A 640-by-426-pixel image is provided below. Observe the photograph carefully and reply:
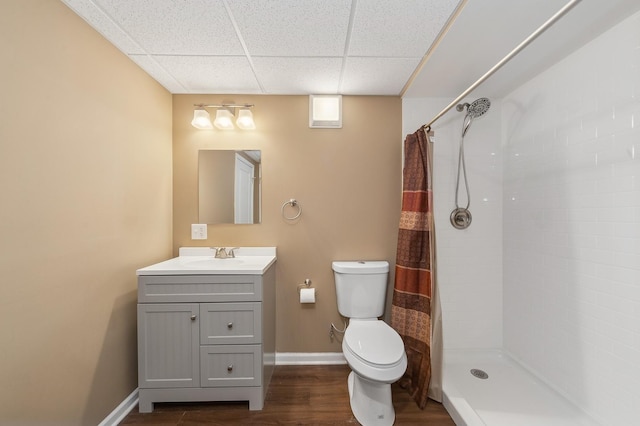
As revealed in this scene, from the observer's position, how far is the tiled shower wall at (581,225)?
1.21 metres

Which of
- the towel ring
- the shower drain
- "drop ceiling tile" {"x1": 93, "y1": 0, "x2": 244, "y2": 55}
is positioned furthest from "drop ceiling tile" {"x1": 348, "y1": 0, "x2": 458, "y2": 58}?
the shower drain

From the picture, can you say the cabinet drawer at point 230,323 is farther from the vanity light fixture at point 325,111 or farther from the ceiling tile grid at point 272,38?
the ceiling tile grid at point 272,38

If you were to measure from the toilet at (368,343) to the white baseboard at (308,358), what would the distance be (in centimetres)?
23

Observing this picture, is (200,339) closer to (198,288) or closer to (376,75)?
(198,288)

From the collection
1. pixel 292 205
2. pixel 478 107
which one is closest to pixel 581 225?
pixel 478 107

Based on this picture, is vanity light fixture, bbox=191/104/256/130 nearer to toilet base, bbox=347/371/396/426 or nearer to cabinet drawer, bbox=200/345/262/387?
cabinet drawer, bbox=200/345/262/387

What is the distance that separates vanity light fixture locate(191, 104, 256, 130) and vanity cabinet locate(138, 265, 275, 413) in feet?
3.82

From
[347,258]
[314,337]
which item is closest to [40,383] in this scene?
[314,337]

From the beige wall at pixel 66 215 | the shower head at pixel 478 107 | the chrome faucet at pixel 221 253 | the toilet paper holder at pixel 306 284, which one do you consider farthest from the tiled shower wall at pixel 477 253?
the beige wall at pixel 66 215

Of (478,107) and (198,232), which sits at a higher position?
(478,107)

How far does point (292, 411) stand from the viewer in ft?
5.03

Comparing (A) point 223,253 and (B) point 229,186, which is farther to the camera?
(B) point 229,186

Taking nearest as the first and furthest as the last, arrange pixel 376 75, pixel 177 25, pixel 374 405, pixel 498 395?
1. pixel 177 25
2. pixel 374 405
3. pixel 498 395
4. pixel 376 75

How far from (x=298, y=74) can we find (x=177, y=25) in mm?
740
